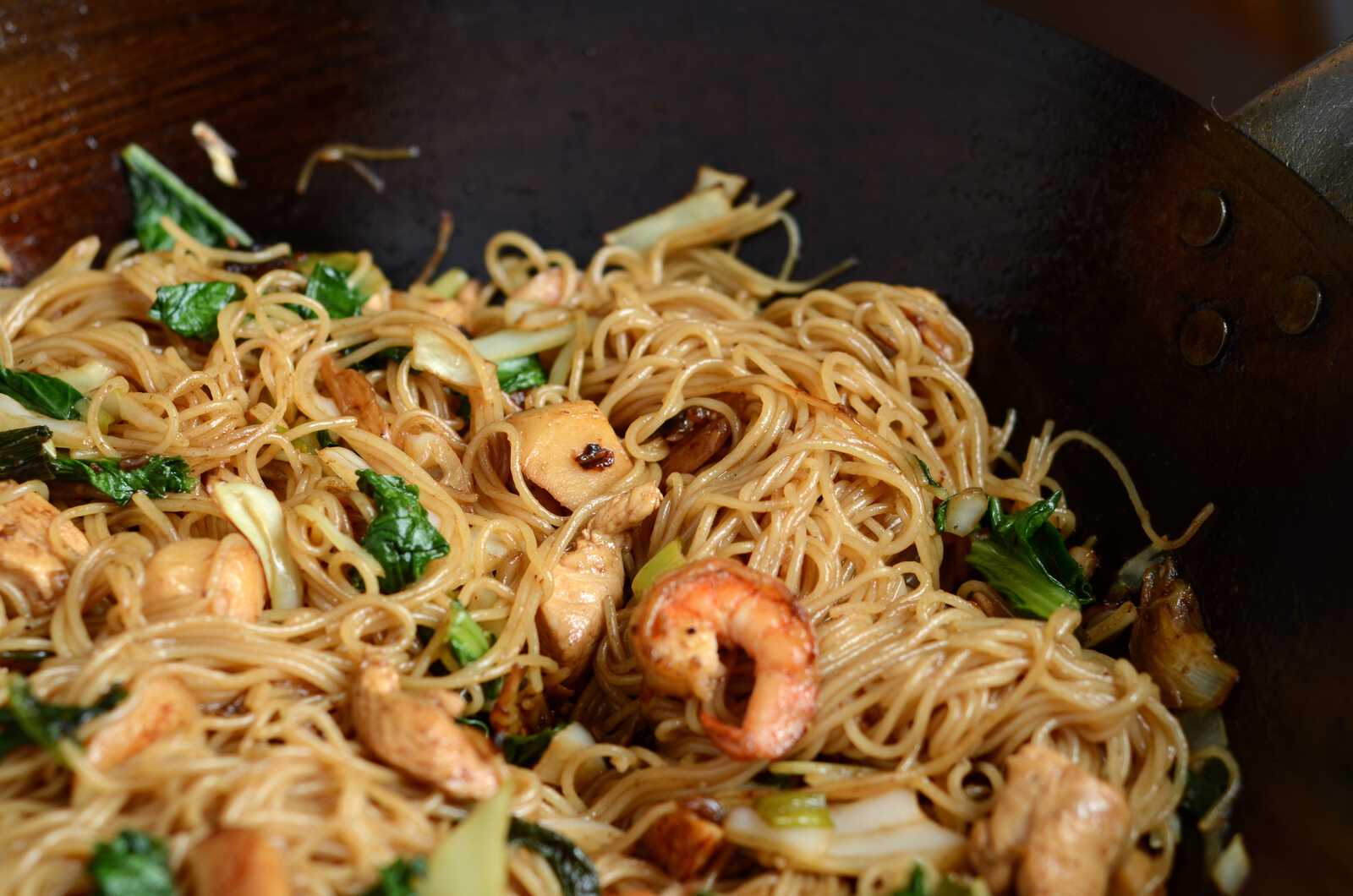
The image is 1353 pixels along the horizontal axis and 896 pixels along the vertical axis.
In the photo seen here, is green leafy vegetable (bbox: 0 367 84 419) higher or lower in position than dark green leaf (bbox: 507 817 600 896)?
higher

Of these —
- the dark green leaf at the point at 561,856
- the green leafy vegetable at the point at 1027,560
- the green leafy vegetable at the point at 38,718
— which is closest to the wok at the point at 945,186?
the green leafy vegetable at the point at 1027,560

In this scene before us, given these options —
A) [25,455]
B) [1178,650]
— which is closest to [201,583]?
[25,455]

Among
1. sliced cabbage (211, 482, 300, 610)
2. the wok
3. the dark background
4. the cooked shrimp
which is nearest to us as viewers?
the cooked shrimp

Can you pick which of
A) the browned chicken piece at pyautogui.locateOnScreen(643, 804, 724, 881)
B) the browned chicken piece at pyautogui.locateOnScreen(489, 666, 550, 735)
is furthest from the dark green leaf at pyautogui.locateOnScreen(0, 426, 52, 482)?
the browned chicken piece at pyautogui.locateOnScreen(643, 804, 724, 881)

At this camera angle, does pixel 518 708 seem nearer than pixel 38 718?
No

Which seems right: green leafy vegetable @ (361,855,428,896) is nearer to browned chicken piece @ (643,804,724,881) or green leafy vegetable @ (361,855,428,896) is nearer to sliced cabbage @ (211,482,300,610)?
browned chicken piece @ (643,804,724,881)

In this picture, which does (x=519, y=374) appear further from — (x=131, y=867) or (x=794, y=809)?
(x=131, y=867)
